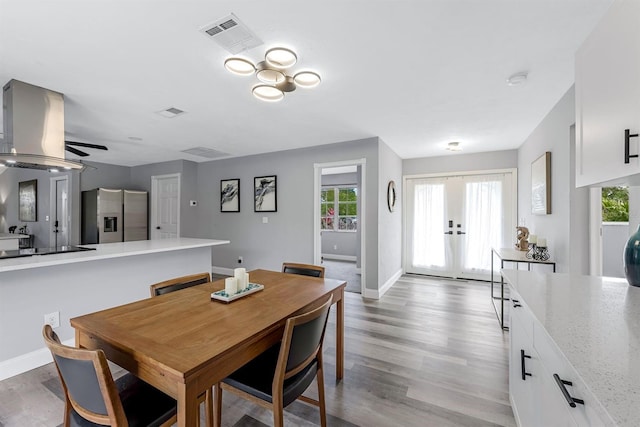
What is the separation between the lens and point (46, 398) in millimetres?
1838

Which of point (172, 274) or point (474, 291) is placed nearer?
point (172, 274)

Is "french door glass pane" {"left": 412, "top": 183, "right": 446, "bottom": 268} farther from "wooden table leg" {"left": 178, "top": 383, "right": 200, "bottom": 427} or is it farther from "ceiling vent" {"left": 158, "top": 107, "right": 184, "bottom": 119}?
"wooden table leg" {"left": 178, "top": 383, "right": 200, "bottom": 427}

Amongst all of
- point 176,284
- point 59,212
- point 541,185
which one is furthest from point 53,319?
point 541,185

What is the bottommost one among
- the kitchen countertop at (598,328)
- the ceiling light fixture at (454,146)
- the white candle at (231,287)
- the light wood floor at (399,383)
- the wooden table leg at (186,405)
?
the light wood floor at (399,383)

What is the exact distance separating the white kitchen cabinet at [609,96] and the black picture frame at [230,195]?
4.90 meters

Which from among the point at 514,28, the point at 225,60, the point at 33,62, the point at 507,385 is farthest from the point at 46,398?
the point at 514,28

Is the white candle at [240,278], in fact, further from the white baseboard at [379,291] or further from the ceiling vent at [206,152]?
the ceiling vent at [206,152]

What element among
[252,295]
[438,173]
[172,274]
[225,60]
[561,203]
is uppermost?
[225,60]

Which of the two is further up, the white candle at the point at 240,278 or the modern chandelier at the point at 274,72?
the modern chandelier at the point at 274,72

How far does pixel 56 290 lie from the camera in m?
2.34

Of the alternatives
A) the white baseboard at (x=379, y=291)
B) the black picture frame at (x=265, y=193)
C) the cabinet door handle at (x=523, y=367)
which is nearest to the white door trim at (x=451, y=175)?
the white baseboard at (x=379, y=291)

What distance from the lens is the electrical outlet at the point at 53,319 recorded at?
2287 millimetres

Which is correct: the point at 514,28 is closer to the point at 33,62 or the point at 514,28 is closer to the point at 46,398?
the point at 33,62

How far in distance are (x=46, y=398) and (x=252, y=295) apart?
5.31 ft
